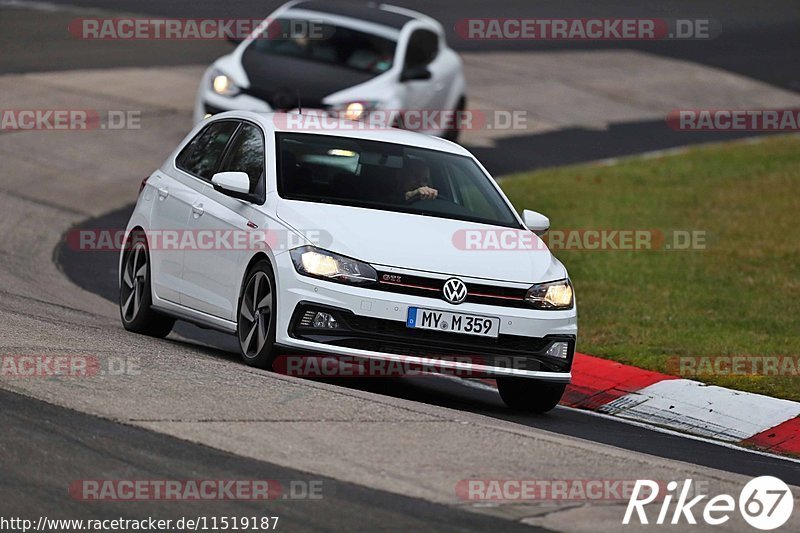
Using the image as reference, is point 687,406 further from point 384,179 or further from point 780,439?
point 384,179

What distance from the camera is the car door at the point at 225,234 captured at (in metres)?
10.7

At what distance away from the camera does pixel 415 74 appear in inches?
818

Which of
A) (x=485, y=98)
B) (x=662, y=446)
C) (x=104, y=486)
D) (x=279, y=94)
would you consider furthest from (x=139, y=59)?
(x=104, y=486)

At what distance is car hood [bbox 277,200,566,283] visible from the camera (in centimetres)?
1001

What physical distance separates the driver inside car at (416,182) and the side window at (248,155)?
0.95 metres

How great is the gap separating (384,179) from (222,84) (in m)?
8.85

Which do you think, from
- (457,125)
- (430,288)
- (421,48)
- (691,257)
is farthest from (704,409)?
(457,125)

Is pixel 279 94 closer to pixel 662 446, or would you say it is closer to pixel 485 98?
pixel 485 98

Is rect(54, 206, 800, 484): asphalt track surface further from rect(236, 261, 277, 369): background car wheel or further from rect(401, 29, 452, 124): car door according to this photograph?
rect(401, 29, 452, 124): car door

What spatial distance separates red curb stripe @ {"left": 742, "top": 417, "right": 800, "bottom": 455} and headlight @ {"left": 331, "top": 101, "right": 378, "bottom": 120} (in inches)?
355

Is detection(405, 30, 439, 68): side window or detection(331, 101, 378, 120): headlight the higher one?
detection(405, 30, 439, 68): side window

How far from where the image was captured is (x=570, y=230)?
1856cm

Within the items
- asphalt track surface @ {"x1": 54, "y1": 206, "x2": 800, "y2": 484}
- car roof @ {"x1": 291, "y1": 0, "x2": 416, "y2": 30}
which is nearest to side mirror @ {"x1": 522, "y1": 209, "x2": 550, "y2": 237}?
asphalt track surface @ {"x1": 54, "y1": 206, "x2": 800, "y2": 484}

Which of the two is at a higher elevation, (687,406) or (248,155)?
(248,155)
